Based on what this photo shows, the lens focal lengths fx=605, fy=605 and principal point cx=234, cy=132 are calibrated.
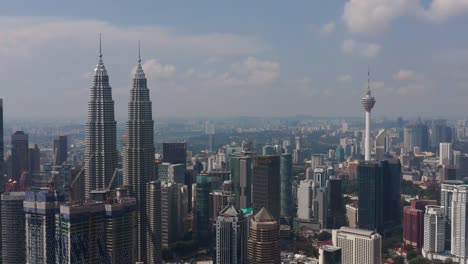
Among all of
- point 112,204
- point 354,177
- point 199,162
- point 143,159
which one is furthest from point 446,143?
point 112,204

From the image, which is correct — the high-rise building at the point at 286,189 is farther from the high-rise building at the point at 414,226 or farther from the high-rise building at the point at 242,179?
the high-rise building at the point at 414,226

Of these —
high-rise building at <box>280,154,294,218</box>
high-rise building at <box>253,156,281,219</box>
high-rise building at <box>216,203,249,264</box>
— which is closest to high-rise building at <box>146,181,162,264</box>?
high-rise building at <box>216,203,249,264</box>

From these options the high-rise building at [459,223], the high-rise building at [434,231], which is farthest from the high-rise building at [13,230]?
the high-rise building at [459,223]

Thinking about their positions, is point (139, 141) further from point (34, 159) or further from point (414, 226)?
point (414, 226)

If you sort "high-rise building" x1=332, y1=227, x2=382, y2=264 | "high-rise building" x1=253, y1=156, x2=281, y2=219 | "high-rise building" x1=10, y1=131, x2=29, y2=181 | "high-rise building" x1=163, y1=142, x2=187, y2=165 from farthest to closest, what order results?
"high-rise building" x1=163, y1=142, x2=187, y2=165 → "high-rise building" x1=253, y1=156, x2=281, y2=219 → "high-rise building" x1=10, y1=131, x2=29, y2=181 → "high-rise building" x1=332, y1=227, x2=382, y2=264

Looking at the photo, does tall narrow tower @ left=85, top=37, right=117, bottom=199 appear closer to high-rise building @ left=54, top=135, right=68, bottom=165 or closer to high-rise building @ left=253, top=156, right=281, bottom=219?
high-rise building @ left=54, top=135, right=68, bottom=165
